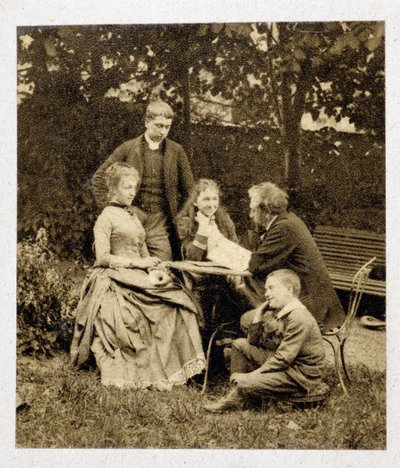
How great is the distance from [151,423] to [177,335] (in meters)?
0.69

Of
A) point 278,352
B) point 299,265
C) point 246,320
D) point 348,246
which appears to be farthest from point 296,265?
point 278,352

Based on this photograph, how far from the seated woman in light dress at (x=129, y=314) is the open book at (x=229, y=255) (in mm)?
382

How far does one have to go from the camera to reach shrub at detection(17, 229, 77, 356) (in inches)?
247

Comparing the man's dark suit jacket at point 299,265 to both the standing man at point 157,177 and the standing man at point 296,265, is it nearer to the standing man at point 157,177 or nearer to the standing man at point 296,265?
the standing man at point 296,265

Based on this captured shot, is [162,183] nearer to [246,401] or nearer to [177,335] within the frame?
[177,335]

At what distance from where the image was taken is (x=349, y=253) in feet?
20.4

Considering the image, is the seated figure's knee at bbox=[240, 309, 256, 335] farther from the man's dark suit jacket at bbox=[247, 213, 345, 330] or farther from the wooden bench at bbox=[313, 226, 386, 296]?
the wooden bench at bbox=[313, 226, 386, 296]

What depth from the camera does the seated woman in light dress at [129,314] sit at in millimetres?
6137

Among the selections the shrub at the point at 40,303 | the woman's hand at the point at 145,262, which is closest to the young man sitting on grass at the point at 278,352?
the woman's hand at the point at 145,262

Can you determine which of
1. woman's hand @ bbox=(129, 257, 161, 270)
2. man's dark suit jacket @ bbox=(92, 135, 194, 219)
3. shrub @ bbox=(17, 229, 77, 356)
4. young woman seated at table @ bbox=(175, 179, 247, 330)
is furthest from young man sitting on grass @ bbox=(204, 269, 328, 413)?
shrub @ bbox=(17, 229, 77, 356)

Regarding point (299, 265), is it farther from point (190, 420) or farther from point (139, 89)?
point (139, 89)

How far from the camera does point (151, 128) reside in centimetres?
633

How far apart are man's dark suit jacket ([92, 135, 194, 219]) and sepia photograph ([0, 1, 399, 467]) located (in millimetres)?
16
